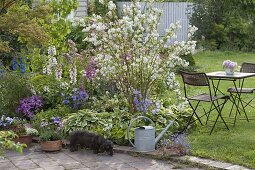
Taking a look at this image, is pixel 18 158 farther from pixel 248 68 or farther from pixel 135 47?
pixel 248 68

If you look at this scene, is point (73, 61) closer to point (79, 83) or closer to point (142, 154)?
point (79, 83)

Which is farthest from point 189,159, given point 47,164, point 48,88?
point 48,88

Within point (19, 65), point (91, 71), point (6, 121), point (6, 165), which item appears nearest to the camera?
point (6, 165)

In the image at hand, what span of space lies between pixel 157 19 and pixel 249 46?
41.4 feet

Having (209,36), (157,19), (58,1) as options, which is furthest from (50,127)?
(209,36)

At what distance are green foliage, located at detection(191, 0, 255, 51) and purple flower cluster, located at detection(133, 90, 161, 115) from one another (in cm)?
1190

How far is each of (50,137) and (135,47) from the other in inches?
65.3

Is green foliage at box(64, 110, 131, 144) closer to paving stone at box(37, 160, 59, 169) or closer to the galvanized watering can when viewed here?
the galvanized watering can

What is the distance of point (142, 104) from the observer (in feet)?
22.5

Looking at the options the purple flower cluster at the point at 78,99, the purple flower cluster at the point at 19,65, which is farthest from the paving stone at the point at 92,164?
the purple flower cluster at the point at 19,65

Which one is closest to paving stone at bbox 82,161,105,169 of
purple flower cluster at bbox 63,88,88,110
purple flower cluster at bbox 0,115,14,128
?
purple flower cluster at bbox 0,115,14,128

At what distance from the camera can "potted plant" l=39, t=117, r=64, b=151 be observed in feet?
20.4

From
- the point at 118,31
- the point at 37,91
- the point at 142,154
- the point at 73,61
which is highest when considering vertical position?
the point at 118,31

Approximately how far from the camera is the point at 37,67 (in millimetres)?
8789
